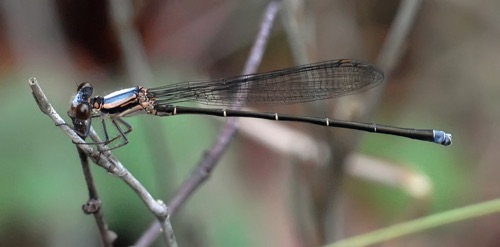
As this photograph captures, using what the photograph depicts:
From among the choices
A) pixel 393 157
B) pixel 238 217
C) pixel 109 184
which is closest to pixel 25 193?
pixel 109 184

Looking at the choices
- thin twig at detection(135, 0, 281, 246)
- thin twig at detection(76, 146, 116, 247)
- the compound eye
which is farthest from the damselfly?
thin twig at detection(76, 146, 116, 247)

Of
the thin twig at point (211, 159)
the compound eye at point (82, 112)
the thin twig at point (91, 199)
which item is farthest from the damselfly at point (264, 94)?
the thin twig at point (91, 199)

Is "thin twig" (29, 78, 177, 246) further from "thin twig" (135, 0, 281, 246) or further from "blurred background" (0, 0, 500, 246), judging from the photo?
"blurred background" (0, 0, 500, 246)

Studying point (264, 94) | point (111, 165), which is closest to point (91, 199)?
point (111, 165)

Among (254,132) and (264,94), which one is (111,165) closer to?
(264,94)

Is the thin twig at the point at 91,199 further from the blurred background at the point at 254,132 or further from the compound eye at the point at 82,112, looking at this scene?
the blurred background at the point at 254,132
